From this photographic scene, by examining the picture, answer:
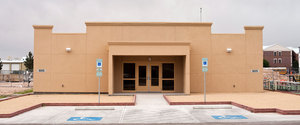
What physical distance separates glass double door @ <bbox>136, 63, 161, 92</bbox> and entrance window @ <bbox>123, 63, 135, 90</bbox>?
40cm

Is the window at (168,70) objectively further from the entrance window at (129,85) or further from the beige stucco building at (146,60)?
the entrance window at (129,85)

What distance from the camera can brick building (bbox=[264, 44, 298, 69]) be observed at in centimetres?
7894

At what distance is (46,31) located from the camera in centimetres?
1752

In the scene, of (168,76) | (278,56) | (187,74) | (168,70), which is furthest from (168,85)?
(278,56)

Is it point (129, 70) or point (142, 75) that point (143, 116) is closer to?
point (142, 75)

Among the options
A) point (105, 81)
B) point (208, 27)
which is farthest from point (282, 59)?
point (105, 81)

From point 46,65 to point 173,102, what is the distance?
420 inches

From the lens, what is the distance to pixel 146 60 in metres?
18.0

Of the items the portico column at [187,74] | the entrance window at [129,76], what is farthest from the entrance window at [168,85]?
the entrance window at [129,76]

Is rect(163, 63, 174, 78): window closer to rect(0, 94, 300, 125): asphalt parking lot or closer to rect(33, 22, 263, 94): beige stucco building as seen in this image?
rect(33, 22, 263, 94): beige stucco building

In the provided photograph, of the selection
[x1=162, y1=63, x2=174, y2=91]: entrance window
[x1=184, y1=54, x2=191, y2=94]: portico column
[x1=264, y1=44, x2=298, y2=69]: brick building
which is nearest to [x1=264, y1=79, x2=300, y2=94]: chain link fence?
[x1=184, y1=54, x2=191, y2=94]: portico column

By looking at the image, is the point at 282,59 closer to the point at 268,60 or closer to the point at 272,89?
the point at 268,60

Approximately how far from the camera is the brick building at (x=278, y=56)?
7894cm

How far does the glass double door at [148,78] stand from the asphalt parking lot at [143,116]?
5.80 meters
